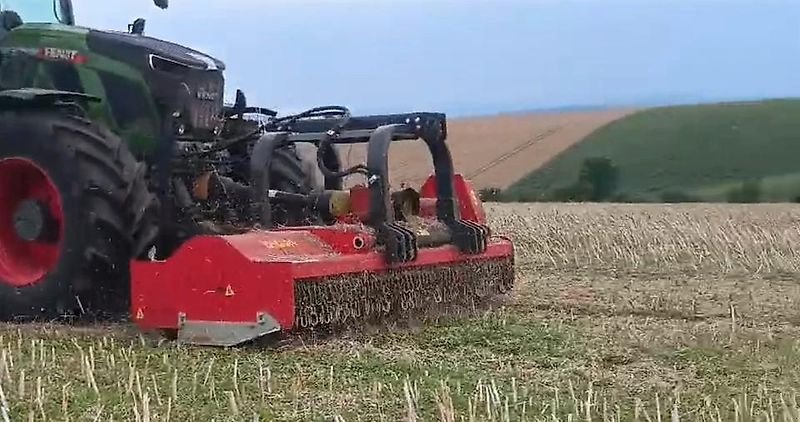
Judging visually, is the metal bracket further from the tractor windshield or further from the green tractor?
the tractor windshield

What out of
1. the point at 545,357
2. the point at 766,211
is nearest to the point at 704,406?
the point at 545,357

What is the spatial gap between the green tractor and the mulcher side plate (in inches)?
26.1

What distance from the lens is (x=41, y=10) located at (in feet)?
28.9

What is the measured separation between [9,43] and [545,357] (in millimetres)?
4264

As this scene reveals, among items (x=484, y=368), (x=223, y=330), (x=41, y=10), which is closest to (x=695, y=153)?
(x=41, y=10)

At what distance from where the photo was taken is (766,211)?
22422mm

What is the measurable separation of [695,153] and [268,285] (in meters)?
35.0

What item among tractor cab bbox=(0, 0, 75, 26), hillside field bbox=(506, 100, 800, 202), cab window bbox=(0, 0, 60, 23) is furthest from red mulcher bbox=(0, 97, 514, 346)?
hillside field bbox=(506, 100, 800, 202)

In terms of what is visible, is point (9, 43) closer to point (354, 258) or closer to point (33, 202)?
point (33, 202)

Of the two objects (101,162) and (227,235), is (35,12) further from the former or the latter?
(227,235)

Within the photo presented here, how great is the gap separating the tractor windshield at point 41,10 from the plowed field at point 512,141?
22.1m

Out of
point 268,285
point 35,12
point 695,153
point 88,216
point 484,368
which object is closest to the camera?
point 484,368

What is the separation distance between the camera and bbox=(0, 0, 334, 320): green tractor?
7.30 m

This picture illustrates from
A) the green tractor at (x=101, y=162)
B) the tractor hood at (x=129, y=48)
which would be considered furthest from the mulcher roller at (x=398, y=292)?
the tractor hood at (x=129, y=48)
